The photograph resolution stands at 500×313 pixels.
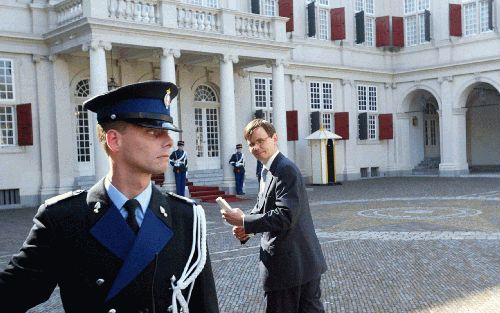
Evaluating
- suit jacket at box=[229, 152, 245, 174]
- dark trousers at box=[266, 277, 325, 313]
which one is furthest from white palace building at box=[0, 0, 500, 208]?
dark trousers at box=[266, 277, 325, 313]

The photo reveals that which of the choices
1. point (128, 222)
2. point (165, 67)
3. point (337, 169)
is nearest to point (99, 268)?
point (128, 222)

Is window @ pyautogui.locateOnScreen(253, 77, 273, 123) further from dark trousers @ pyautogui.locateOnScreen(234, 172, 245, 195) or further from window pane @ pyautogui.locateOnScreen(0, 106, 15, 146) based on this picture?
window pane @ pyautogui.locateOnScreen(0, 106, 15, 146)

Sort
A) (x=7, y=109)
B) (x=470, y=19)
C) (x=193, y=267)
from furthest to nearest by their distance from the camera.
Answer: (x=470, y=19) < (x=7, y=109) < (x=193, y=267)

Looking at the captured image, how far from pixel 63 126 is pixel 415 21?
19.0 meters

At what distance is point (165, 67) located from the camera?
59.9 ft

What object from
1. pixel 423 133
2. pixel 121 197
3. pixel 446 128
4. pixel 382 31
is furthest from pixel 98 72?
pixel 423 133

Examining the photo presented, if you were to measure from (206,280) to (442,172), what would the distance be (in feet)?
91.6

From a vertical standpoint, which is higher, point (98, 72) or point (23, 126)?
point (98, 72)

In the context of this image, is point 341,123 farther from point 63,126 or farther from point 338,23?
point 63,126

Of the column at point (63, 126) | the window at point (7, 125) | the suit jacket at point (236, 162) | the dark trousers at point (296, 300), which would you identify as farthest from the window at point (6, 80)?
the dark trousers at point (296, 300)

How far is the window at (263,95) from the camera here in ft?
79.8

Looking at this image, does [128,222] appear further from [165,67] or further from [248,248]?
[165,67]

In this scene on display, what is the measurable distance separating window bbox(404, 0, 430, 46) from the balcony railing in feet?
35.9

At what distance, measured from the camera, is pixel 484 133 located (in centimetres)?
3341
